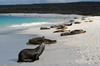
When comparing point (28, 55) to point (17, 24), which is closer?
point (28, 55)

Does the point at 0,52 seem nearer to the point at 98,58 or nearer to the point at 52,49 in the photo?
the point at 52,49

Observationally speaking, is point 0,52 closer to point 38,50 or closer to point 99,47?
point 38,50

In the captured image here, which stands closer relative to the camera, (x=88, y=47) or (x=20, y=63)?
(x=20, y=63)

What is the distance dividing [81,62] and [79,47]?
310 cm

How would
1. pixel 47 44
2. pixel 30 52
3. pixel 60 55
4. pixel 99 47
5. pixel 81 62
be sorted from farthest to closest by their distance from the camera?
pixel 47 44
pixel 99 47
pixel 60 55
pixel 30 52
pixel 81 62

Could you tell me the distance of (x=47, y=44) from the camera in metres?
14.6

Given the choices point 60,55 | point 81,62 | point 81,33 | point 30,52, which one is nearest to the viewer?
point 81,62

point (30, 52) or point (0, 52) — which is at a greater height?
point (30, 52)

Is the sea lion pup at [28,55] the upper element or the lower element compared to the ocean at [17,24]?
upper

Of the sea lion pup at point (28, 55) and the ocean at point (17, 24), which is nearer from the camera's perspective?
the sea lion pup at point (28, 55)

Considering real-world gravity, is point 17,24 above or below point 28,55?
below

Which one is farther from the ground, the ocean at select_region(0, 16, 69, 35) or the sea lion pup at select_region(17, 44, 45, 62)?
→ the sea lion pup at select_region(17, 44, 45, 62)

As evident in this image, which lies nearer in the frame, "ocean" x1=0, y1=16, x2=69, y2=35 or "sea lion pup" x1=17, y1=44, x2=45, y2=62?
"sea lion pup" x1=17, y1=44, x2=45, y2=62

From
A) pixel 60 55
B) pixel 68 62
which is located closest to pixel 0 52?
pixel 60 55
